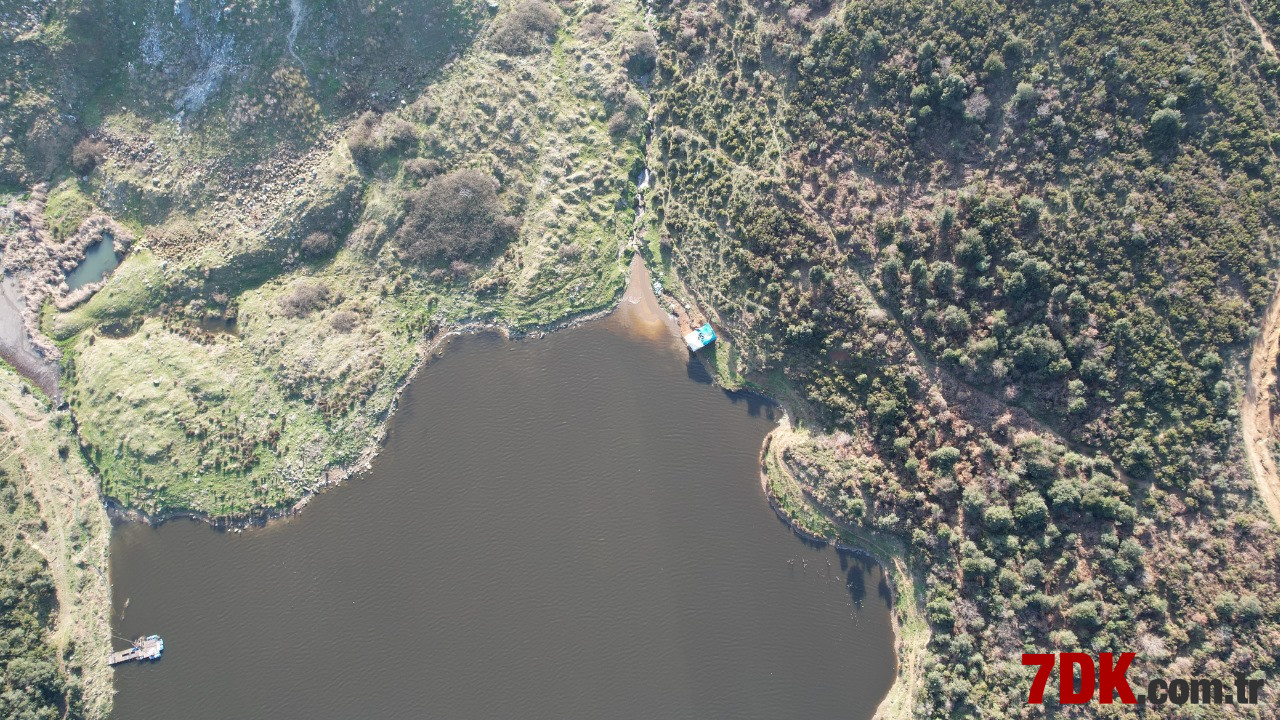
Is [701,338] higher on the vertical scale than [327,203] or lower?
lower

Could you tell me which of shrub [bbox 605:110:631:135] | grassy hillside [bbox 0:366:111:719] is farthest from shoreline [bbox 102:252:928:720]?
shrub [bbox 605:110:631:135]

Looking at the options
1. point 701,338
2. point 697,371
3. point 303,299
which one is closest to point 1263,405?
point 701,338

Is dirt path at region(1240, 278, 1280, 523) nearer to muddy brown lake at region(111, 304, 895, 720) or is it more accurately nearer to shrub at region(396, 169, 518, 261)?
muddy brown lake at region(111, 304, 895, 720)

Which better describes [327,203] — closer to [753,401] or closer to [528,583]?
[528,583]

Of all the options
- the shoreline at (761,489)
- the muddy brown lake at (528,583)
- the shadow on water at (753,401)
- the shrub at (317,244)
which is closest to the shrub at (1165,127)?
the shoreline at (761,489)

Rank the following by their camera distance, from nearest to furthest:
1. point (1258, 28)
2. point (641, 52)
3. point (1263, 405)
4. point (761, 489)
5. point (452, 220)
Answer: point (1263, 405)
point (1258, 28)
point (761, 489)
point (452, 220)
point (641, 52)

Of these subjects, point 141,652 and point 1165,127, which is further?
point 141,652

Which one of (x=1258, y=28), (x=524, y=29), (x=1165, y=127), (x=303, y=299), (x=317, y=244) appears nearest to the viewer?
(x=1165, y=127)
